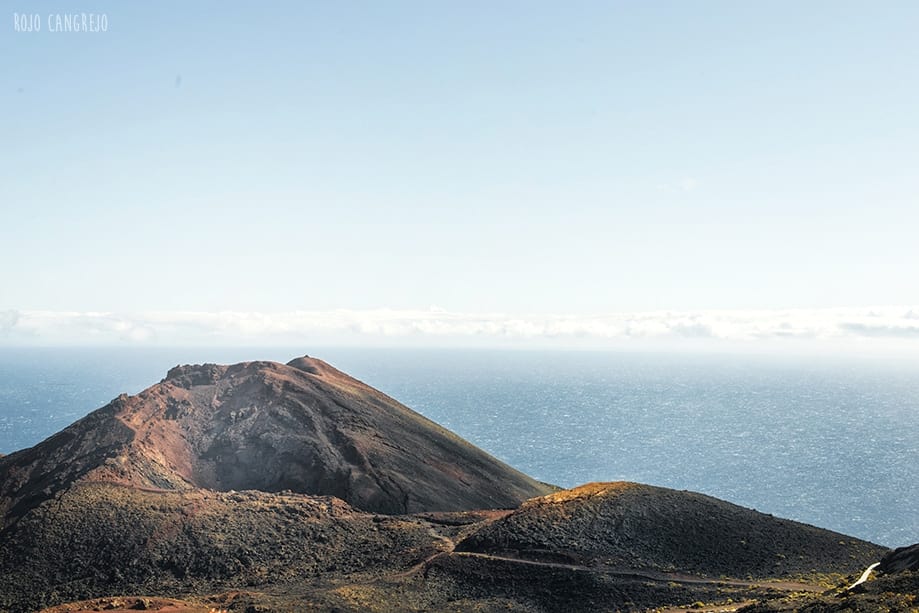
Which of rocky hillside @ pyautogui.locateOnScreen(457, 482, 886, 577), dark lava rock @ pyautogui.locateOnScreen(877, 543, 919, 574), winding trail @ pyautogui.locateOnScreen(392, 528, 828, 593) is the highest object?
dark lava rock @ pyautogui.locateOnScreen(877, 543, 919, 574)

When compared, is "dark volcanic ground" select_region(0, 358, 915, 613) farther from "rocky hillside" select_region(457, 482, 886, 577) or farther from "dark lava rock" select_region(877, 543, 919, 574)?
"dark lava rock" select_region(877, 543, 919, 574)

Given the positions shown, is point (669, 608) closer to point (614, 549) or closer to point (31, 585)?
point (614, 549)

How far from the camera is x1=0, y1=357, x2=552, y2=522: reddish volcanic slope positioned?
75.8 meters

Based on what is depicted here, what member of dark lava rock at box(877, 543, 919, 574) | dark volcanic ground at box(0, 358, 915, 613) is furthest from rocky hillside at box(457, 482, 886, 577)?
dark lava rock at box(877, 543, 919, 574)

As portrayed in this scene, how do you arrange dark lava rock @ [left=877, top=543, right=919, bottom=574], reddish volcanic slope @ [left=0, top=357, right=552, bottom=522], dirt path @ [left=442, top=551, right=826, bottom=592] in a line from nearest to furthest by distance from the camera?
dark lava rock @ [left=877, top=543, right=919, bottom=574] → dirt path @ [left=442, top=551, right=826, bottom=592] → reddish volcanic slope @ [left=0, top=357, right=552, bottom=522]

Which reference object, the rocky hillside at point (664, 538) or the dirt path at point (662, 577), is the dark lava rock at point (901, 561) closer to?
the dirt path at point (662, 577)

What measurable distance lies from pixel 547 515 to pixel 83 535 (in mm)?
41354

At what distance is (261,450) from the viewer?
85.6 metres

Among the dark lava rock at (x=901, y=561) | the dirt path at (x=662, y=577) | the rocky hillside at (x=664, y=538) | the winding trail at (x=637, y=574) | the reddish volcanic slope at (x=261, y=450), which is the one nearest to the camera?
A: the dark lava rock at (x=901, y=561)

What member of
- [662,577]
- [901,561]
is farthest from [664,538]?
[901,561]

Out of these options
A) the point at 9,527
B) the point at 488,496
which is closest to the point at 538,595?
the point at 488,496

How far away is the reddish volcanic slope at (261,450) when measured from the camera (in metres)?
75.8

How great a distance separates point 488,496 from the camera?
93.8 m

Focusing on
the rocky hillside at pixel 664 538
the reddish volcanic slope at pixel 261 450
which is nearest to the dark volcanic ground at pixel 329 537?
the rocky hillside at pixel 664 538
